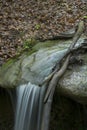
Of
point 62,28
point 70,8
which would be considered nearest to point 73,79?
point 62,28

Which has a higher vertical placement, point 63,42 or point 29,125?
point 63,42

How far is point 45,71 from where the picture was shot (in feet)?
19.2

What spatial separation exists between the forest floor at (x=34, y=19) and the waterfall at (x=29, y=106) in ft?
9.29

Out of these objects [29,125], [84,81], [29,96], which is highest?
[84,81]

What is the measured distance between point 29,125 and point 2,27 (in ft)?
15.5

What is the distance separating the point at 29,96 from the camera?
5.66 meters

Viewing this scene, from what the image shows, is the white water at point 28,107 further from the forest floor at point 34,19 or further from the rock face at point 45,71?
the forest floor at point 34,19

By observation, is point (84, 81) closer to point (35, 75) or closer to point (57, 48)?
point (35, 75)

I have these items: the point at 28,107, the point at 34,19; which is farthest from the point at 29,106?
the point at 34,19

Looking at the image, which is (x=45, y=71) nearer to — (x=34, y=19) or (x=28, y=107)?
(x=28, y=107)

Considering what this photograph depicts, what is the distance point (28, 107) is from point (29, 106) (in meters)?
0.03

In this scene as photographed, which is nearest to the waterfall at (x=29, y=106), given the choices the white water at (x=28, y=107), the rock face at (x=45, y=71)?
the white water at (x=28, y=107)

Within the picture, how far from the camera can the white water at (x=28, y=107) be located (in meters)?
5.61

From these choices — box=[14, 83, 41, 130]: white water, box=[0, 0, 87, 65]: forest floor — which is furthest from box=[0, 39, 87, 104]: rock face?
box=[0, 0, 87, 65]: forest floor
